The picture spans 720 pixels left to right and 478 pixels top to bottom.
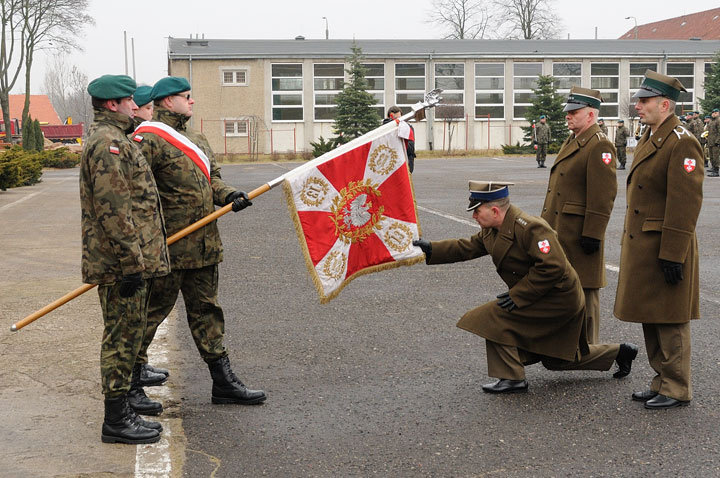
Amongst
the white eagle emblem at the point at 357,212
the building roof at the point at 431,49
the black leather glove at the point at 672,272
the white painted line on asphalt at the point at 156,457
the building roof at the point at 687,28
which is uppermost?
Result: the building roof at the point at 687,28

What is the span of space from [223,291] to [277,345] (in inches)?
96.9

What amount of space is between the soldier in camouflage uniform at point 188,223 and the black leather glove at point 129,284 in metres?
0.56

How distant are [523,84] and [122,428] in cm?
5440

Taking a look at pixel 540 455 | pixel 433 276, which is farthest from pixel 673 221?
pixel 433 276

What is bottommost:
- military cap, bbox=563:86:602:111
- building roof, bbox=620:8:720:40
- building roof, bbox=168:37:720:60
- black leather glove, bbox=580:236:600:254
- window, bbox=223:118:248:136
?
black leather glove, bbox=580:236:600:254

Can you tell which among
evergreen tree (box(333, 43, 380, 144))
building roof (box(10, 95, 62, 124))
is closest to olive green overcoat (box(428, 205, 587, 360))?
evergreen tree (box(333, 43, 380, 144))

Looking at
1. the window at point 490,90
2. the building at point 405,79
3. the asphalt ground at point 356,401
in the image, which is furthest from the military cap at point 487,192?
the window at point 490,90

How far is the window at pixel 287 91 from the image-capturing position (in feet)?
177

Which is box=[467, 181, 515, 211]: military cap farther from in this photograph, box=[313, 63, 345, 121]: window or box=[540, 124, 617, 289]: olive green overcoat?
box=[313, 63, 345, 121]: window

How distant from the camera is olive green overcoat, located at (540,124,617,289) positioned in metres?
5.93

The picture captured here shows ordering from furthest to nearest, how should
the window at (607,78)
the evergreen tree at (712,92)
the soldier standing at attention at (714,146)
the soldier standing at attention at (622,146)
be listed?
1. the window at (607,78)
2. the evergreen tree at (712,92)
3. the soldier standing at attention at (622,146)
4. the soldier standing at attention at (714,146)

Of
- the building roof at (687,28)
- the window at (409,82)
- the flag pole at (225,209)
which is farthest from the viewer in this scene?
the building roof at (687,28)

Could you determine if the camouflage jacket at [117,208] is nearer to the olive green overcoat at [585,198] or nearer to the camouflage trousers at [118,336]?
the camouflage trousers at [118,336]

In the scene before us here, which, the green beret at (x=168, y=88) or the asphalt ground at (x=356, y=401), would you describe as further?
the green beret at (x=168, y=88)
